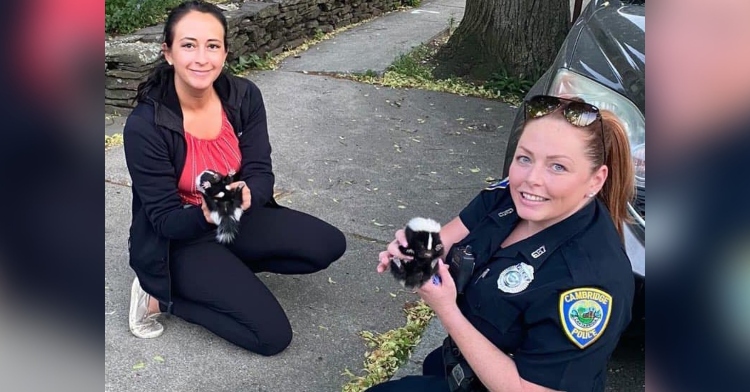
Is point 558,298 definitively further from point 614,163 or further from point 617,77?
point 617,77

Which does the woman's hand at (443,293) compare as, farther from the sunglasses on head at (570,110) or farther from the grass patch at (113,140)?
the grass patch at (113,140)

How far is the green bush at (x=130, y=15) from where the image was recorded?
6465mm

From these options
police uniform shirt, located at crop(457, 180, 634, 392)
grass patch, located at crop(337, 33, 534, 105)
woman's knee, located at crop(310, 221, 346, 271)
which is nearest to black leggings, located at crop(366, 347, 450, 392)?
police uniform shirt, located at crop(457, 180, 634, 392)

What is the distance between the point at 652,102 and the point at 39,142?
0.70 meters

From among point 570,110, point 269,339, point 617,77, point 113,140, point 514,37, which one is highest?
point 570,110

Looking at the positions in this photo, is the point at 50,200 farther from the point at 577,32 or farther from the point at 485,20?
the point at 485,20

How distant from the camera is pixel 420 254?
2010mm

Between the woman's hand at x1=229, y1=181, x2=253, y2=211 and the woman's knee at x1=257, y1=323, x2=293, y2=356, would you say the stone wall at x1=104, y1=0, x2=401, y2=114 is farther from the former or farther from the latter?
the woman's knee at x1=257, y1=323, x2=293, y2=356

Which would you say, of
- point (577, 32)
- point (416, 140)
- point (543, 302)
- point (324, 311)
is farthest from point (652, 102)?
point (416, 140)

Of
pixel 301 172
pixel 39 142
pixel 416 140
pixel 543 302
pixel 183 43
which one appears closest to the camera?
pixel 39 142

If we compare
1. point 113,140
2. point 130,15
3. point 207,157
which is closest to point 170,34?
point 207,157

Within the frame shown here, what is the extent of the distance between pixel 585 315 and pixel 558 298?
0.25ft

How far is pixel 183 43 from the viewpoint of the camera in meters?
2.99

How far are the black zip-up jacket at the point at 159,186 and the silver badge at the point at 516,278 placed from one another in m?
1.31
